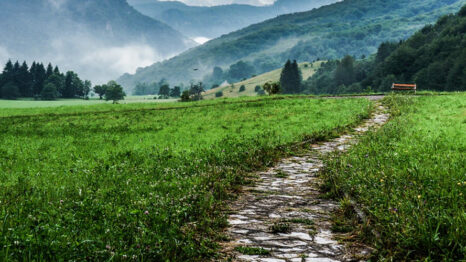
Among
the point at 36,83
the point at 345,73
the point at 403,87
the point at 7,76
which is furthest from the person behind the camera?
the point at 345,73

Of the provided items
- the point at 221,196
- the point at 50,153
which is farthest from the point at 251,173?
the point at 50,153

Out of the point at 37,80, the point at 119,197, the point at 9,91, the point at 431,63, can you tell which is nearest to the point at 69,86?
the point at 37,80

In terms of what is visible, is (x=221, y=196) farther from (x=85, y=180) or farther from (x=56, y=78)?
→ (x=56, y=78)

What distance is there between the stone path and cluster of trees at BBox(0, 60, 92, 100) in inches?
5763

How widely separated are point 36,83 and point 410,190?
166 meters

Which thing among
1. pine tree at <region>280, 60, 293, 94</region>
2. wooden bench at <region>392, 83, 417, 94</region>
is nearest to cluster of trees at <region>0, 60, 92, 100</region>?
pine tree at <region>280, 60, 293, 94</region>

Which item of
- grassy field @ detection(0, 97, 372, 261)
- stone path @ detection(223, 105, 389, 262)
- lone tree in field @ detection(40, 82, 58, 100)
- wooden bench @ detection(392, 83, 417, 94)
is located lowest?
stone path @ detection(223, 105, 389, 262)

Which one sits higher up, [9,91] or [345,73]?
[345,73]

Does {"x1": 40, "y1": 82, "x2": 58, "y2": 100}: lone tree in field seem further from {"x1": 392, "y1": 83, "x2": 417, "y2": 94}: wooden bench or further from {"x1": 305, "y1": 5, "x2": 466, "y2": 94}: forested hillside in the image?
{"x1": 392, "y1": 83, "x2": 417, "y2": 94}: wooden bench

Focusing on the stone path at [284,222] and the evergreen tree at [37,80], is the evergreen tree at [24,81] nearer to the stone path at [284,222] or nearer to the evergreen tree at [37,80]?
the evergreen tree at [37,80]

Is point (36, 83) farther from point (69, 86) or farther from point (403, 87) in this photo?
point (403, 87)

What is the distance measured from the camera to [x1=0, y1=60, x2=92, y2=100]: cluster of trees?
137 m

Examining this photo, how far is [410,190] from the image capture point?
6.50 meters

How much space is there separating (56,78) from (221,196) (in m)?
155
